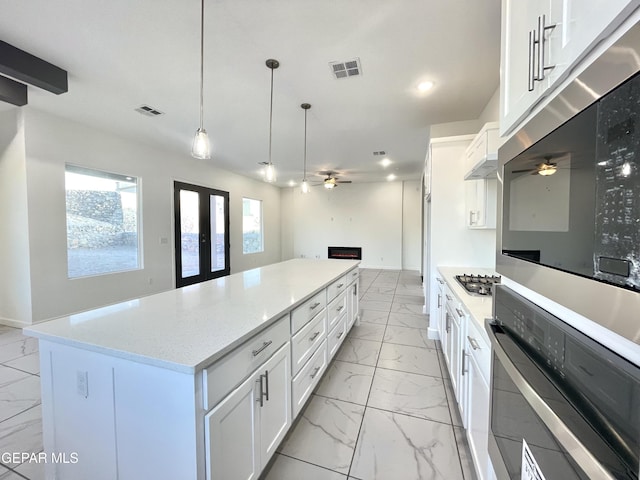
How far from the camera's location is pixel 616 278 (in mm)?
442

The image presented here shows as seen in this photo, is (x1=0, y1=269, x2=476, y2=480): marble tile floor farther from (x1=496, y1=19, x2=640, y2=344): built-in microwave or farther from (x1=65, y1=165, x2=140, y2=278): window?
(x1=496, y1=19, x2=640, y2=344): built-in microwave

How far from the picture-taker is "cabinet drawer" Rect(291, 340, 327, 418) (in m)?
1.66

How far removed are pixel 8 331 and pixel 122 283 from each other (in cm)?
131

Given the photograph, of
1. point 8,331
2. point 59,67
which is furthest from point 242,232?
point 59,67

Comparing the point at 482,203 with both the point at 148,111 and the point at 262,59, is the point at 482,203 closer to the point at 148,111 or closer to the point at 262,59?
the point at 262,59

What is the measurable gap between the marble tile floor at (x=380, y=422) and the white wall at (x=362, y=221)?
5.65 metres

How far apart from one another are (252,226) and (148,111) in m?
4.97

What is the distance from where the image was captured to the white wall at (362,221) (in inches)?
335

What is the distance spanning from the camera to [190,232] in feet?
19.3

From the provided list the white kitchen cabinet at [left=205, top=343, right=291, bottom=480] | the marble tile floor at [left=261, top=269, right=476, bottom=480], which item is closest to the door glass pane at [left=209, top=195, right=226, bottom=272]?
the marble tile floor at [left=261, top=269, right=476, bottom=480]

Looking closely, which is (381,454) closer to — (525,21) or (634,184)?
(634,184)

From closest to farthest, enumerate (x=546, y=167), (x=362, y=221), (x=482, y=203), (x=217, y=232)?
(x=546, y=167)
(x=482, y=203)
(x=217, y=232)
(x=362, y=221)

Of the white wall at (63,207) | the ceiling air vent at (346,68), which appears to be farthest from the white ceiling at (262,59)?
the white wall at (63,207)

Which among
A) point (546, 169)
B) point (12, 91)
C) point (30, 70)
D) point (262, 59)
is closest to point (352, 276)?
point (262, 59)
